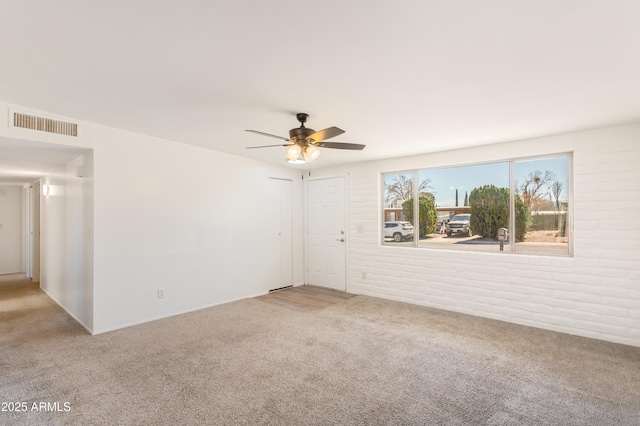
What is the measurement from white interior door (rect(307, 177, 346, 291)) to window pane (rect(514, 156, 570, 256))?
272 centimetres

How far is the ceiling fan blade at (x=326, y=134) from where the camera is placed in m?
2.64

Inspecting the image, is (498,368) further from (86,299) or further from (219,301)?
(86,299)

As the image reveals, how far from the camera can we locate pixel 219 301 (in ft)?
15.5

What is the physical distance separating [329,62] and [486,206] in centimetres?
334

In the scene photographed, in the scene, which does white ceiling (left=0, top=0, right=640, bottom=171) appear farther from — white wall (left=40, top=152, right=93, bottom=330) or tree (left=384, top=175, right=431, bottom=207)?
tree (left=384, top=175, right=431, bottom=207)

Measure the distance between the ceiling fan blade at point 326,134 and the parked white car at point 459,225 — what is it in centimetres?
278

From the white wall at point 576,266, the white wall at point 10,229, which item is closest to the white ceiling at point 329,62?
the white wall at point 576,266

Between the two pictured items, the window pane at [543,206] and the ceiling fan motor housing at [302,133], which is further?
the window pane at [543,206]

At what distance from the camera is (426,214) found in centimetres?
497

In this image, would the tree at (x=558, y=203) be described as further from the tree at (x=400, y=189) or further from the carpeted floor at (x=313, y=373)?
the tree at (x=400, y=189)

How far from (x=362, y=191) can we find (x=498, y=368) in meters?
3.33

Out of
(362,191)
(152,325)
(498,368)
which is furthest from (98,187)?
(498,368)

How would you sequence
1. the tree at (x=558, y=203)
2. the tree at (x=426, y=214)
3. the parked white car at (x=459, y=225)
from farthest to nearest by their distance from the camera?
the tree at (x=426, y=214) → the parked white car at (x=459, y=225) → the tree at (x=558, y=203)

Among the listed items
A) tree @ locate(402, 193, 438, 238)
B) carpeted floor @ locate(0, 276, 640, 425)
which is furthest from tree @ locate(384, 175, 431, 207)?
carpeted floor @ locate(0, 276, 640, 425)
